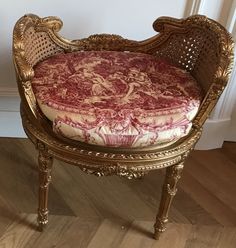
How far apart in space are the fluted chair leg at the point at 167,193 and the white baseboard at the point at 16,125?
0.54m

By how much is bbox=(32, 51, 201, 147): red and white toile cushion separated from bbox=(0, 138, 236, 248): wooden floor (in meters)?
0.41

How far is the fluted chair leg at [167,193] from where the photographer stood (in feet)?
3.99

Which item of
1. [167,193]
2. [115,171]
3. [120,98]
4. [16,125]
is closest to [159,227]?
[167,193]

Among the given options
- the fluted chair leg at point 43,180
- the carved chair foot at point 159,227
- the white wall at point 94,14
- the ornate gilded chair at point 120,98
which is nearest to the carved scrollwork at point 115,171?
the ornate gilded chair at point 120,98

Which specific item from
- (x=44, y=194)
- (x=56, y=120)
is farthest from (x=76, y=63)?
(x=44, y=194)

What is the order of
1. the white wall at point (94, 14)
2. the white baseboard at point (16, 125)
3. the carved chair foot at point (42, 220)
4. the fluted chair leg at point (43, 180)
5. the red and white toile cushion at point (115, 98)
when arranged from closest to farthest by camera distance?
1. the red and white toile cushion at point (115, 98)
2. the fluted chair leg at point (43, 180)
3. the carved chair foot at point (42, 220)
4. the white wall at point (94, 14)
5. the white baseboard at point (16, 125)

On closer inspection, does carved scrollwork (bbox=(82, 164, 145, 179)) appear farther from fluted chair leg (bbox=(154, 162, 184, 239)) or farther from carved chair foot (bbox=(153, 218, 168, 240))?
carved chair foot (bbox=(153, 218, 168, 240))

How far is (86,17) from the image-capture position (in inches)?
58.6

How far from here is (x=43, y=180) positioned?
4.05 feet

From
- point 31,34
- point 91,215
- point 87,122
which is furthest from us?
point 91,215

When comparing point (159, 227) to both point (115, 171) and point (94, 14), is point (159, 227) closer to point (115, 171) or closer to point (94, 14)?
point (115, 171)

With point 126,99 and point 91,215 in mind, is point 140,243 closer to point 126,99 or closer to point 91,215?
point 91,215

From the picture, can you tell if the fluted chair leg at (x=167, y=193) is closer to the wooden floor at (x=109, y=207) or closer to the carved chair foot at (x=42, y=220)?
the wooden floor at (x=109, y=207)

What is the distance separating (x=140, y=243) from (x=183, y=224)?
17 cm
